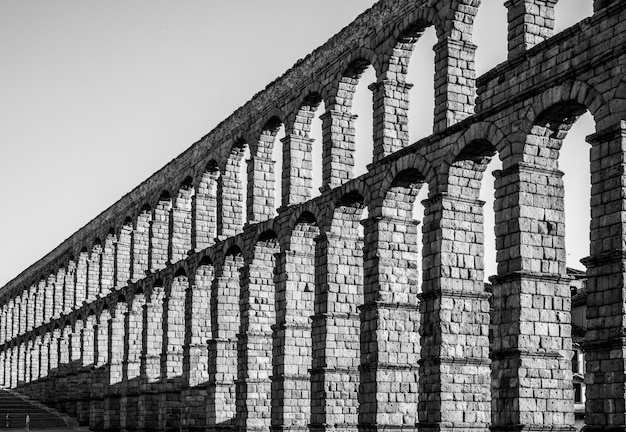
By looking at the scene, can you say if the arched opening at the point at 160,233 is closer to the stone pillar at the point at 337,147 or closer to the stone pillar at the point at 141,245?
the stone pillar at the point at 141,245

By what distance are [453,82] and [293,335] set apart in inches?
389

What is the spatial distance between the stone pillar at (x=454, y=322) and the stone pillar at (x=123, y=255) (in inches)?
1090

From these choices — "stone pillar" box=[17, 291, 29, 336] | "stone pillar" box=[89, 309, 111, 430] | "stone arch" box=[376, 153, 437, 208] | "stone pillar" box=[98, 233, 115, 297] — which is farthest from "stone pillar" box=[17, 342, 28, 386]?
"stone arch" box=[376, 153, 437, 208]

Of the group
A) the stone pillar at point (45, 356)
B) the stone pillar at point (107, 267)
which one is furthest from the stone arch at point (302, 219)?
the stone pillar at point (45, 356)

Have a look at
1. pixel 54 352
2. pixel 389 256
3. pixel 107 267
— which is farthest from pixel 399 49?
pixel 54 352

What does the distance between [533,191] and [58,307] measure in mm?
45100

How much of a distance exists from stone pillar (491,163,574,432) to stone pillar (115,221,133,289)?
30.5 m

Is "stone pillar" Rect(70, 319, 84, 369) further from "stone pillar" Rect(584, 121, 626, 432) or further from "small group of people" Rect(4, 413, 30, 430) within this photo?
"stone pillar" Rect(584, 121, 626, 432)

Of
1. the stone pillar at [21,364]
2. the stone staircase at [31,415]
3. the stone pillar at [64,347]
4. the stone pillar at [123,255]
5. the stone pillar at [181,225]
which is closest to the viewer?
the stone pillar at [181,225]

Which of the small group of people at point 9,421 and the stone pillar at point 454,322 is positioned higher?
the stone pillar at point 454,322

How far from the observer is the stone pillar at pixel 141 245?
47.3 m

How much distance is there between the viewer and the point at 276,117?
34219 millimetres

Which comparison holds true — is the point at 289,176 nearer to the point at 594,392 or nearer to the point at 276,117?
the point at 276,117

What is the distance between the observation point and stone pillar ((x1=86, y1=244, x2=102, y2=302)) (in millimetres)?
55750
